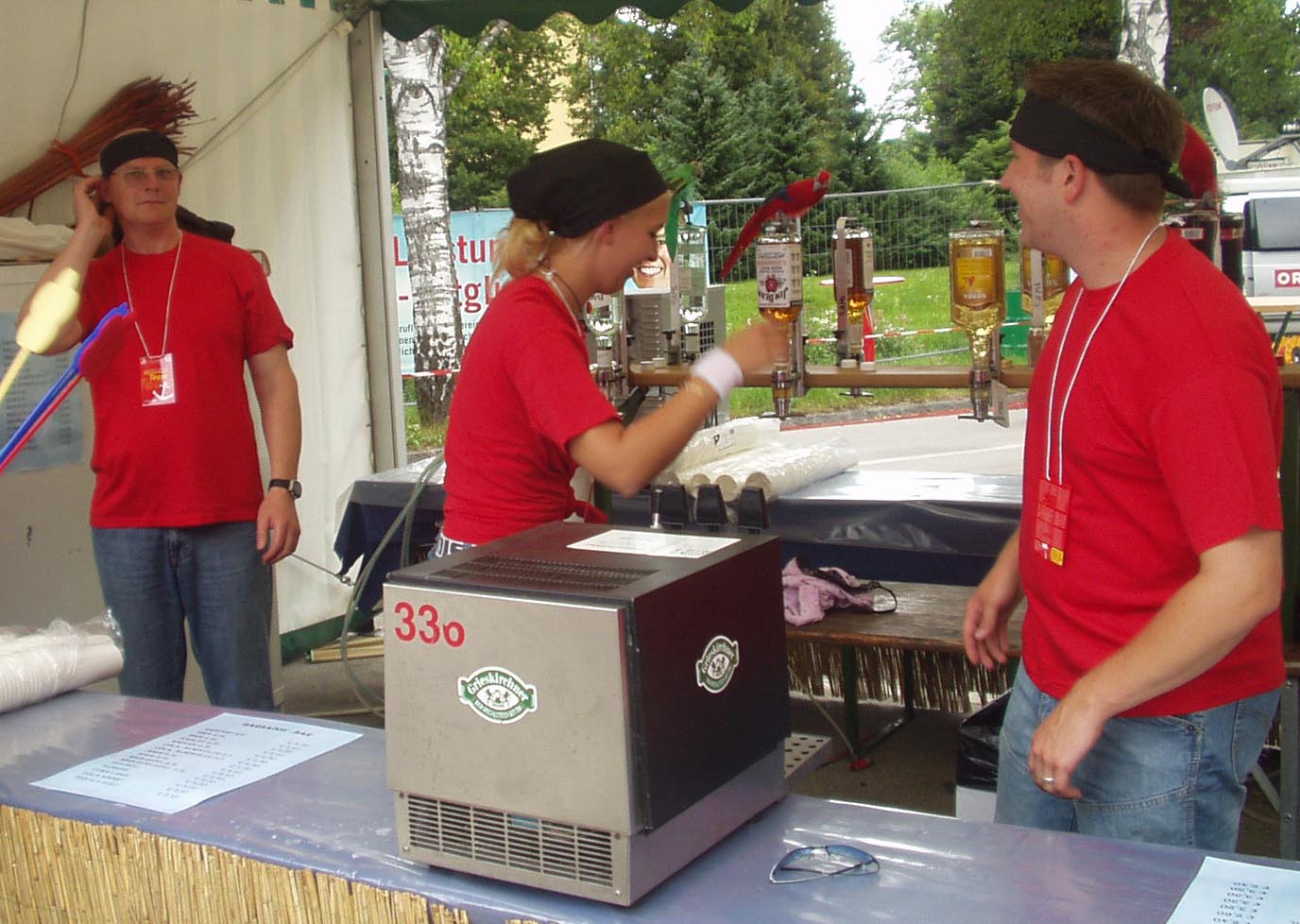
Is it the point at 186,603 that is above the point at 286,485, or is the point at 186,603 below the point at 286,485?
below

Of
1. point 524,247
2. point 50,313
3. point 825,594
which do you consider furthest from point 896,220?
point 50,313

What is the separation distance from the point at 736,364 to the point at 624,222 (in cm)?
37

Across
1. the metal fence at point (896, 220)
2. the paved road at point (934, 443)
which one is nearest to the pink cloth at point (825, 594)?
the paved road at point (934, 443)

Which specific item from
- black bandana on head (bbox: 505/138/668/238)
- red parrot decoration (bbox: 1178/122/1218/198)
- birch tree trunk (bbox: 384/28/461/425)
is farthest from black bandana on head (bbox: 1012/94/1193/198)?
birch tree trunk (bbox: 384/28/461/425)

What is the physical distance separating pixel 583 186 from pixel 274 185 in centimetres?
318

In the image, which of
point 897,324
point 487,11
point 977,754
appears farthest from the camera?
point 897,324

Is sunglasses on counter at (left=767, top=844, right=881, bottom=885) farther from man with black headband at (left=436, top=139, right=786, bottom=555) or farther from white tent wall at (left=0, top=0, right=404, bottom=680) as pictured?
white tent wall at (left=0, top=0, right=404, bottom=680)

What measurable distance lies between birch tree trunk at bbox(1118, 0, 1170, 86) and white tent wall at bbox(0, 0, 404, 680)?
820 cm

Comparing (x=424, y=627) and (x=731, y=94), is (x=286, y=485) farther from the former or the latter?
(x=731, y=94)

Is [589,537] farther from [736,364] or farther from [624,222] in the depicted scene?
[624,222]

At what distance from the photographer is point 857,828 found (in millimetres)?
1321

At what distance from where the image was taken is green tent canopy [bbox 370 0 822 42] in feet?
14.5

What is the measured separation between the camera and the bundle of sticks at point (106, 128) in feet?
12.6

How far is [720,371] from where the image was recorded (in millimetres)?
1670
